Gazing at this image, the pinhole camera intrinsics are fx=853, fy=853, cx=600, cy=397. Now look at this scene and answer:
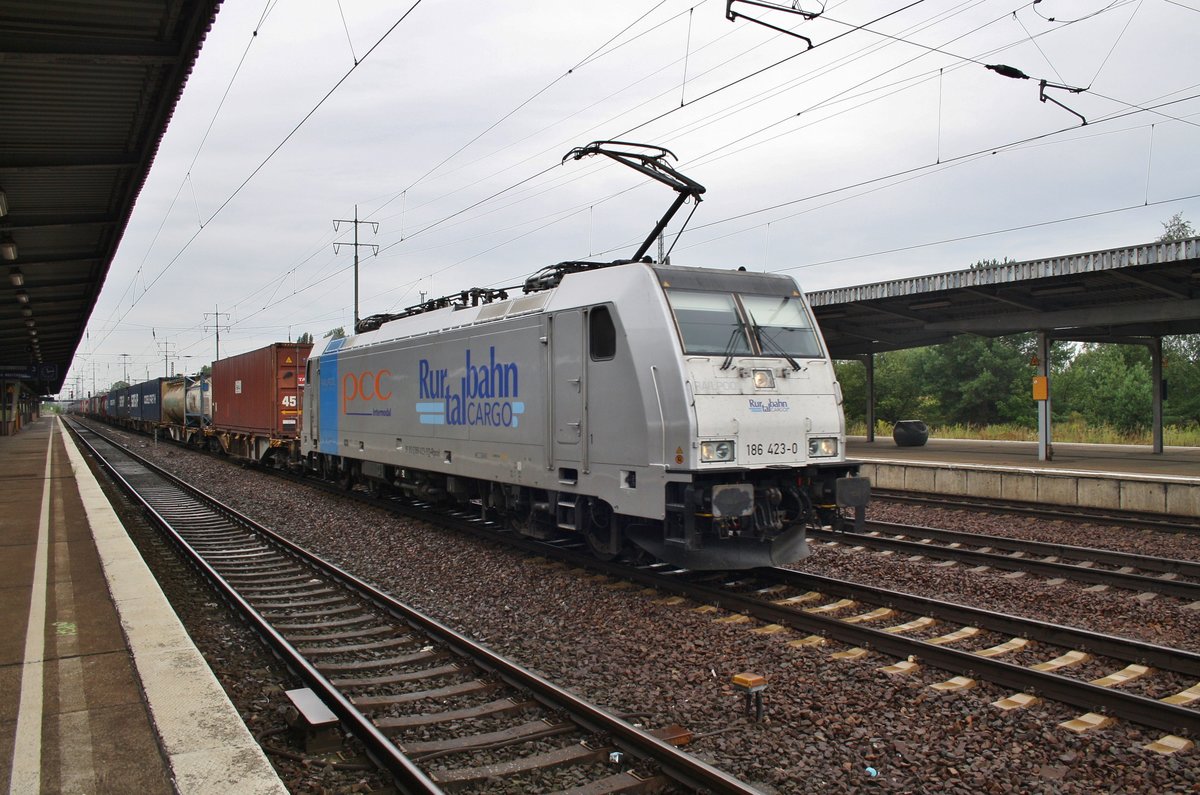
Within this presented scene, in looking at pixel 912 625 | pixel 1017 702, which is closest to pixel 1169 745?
pixel 1017 702

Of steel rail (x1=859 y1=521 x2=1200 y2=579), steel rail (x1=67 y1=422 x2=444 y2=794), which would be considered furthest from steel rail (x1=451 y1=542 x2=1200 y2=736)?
steel rail (x1=67 y1=422 x2=444 y2=794)

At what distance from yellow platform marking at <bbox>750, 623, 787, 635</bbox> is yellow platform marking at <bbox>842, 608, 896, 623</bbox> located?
0.61 m

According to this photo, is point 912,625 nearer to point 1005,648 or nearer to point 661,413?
point 1005,648

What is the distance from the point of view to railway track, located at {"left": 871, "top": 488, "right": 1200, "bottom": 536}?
1203cm

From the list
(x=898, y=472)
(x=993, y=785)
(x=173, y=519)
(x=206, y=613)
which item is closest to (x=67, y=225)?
(x=173, y=519)

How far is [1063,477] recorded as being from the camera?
15.0 m

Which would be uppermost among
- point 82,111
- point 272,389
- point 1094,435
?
point 82,111

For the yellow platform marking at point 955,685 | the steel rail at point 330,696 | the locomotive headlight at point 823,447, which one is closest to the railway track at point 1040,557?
the locomotive headlight at point 823,447

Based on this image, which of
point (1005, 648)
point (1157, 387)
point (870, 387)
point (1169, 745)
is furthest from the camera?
point (870, 387)

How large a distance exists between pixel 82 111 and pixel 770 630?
885cm

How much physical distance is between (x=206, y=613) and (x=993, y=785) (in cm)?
691

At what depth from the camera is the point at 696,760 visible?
A: 4.27 meters

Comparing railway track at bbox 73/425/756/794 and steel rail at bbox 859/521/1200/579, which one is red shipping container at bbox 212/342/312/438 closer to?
railway track at bbox 73/425/756/794

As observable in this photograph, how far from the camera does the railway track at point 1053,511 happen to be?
12031mm
